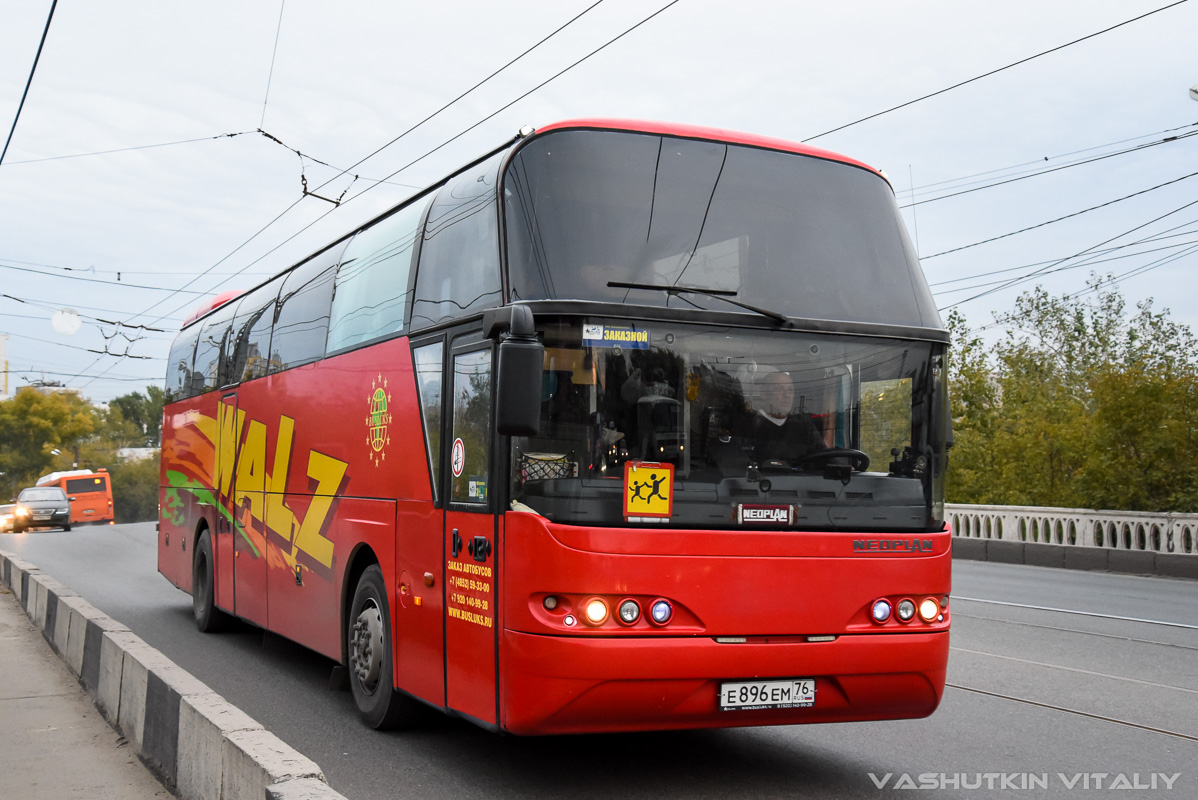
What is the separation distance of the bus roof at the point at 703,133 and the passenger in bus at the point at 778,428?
147cm

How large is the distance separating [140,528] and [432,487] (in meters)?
41.0

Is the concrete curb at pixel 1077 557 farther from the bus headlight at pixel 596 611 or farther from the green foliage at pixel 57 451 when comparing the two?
the green foliage at pixel 57 451

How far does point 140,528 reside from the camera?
145 ft

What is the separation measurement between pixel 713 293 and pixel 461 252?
5.55ft

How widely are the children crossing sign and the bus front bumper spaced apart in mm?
591

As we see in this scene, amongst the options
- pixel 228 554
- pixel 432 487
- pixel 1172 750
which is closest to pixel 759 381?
pixel 432 487

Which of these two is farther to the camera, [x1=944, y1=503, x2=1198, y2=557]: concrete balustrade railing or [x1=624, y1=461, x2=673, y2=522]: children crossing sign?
[x1=944, y1=503, x2=1198, y2=557]: concrete balustrade railing

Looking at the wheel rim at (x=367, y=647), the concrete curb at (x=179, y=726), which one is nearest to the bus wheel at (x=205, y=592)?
the concrete curb at (x=179, y=726)

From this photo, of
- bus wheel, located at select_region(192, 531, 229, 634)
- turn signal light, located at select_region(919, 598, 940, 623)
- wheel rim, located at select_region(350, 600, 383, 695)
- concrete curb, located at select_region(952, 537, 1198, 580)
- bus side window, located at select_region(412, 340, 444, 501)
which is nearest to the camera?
turn signal light, located at select_region(919, 598, 940, 623)

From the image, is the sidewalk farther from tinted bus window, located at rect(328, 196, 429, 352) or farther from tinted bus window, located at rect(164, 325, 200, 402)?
tinted bus window, located at rect(164, 325, 200, 402)

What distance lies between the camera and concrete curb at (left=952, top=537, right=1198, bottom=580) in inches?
798

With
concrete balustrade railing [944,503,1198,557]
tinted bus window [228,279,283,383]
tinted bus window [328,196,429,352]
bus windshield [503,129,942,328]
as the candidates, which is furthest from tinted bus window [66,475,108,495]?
bus windshield [503,129,942,328]

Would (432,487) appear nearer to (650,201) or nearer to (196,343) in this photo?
(650,201)

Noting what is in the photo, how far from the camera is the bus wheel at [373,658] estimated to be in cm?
752
